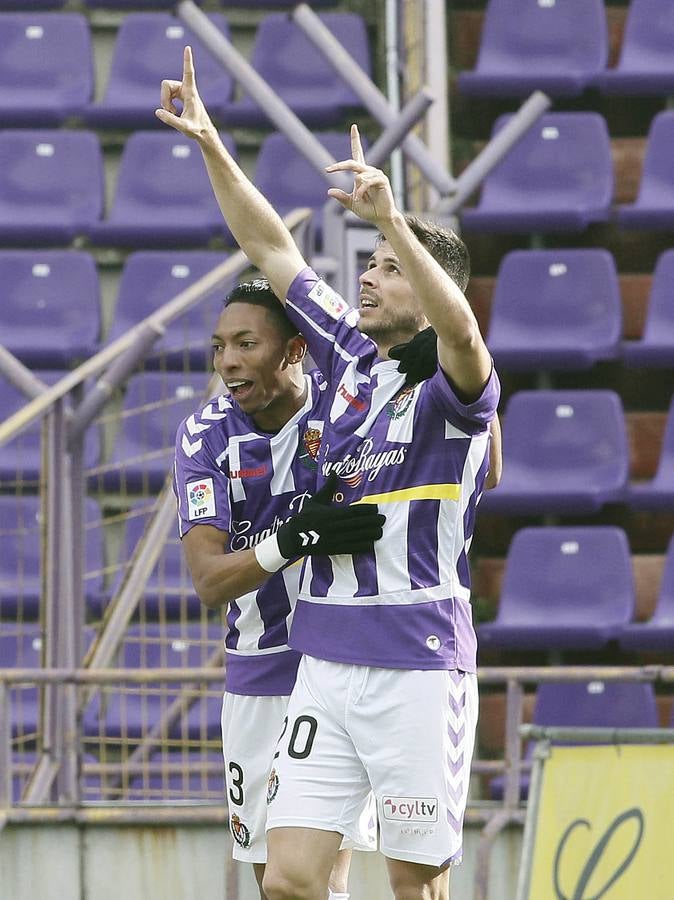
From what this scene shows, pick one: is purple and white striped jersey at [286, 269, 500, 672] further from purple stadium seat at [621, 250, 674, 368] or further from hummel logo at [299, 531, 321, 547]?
purple stadium seat at [621, 250, 674, 368]

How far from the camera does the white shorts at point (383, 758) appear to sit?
3594 mm

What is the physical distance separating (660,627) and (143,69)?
4.12 m

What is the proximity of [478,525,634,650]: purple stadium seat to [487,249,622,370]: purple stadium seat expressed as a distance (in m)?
0.88

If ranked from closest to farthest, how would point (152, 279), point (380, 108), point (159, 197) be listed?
point (380, 108) → point (152, 279) → point (159, 197)

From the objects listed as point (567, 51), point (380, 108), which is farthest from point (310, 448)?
point (567, 51)

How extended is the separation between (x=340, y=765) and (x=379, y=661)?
233mm

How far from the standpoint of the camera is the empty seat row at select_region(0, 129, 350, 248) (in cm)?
870

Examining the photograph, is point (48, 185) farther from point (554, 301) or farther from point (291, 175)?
point (554, 301)

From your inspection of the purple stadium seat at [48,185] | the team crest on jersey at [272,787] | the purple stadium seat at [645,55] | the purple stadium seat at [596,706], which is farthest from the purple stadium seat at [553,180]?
the team crest on jersey at [272,787]

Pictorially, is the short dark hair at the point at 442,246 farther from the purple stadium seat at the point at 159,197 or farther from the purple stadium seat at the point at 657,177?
the purple stadium seat at the point at 159,197

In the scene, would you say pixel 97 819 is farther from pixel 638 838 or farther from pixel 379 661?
pixel 379 661

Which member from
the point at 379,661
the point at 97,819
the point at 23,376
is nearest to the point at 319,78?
the point at 23,376

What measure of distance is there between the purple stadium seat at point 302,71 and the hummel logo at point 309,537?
557 cm

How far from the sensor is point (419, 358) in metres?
3.69
